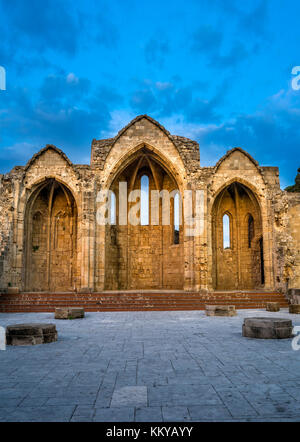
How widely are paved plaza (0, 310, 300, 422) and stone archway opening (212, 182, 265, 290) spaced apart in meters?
14.3

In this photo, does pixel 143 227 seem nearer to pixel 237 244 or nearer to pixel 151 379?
pixel 237 244

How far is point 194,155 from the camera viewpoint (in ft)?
61.5

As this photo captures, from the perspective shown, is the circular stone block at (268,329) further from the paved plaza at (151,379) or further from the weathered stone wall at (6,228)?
the weathered stone wall at (6,228)

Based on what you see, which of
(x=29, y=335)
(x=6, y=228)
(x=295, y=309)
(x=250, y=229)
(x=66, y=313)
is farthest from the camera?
(x=250, y=229)

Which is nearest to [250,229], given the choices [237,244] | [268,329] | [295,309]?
[237,244]

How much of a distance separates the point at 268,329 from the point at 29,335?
177 inches

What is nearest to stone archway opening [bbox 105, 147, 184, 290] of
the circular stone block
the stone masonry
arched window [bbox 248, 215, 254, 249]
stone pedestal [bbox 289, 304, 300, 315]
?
the stone masonry

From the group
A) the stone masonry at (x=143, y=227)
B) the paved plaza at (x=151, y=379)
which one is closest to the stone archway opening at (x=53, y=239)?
the stone masonry at (x=143, y=227)

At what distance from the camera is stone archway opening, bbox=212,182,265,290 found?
21.1 metres

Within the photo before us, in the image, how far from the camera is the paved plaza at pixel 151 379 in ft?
10.4

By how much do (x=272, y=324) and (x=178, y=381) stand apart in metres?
3.60

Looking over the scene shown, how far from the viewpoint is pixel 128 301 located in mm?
14422
